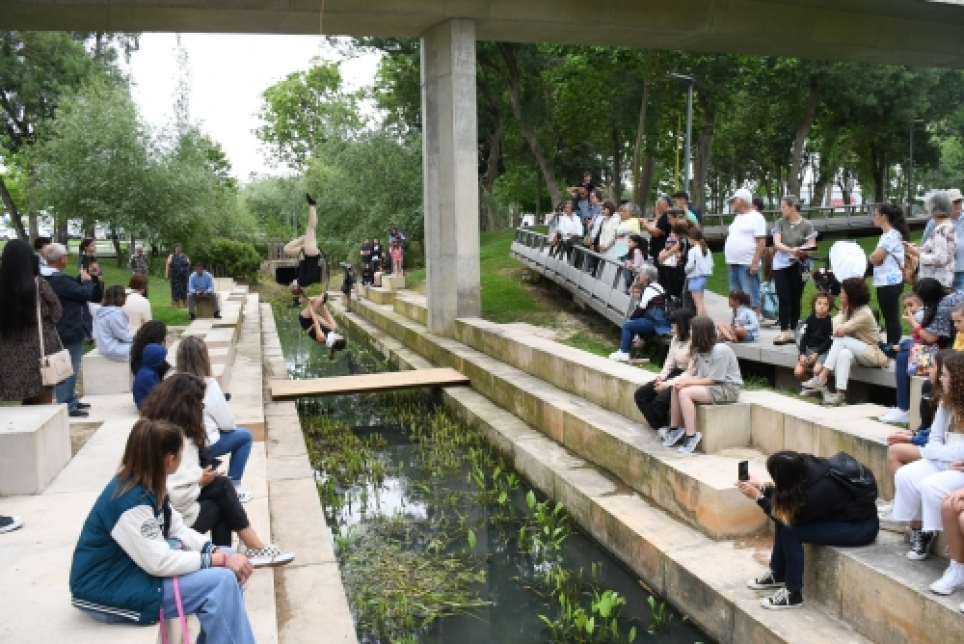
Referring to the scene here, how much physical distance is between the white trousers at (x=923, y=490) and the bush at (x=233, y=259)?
35.0 metres

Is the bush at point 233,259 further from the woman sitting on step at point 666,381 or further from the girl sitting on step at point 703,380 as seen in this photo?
the girl sitting on step at point 703,380

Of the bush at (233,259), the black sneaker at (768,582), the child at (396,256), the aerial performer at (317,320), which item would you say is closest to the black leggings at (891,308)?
the black sneaker at (768,582)

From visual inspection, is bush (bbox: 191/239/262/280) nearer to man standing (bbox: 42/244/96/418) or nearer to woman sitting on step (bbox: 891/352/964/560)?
man standing (bbox: 42/244/96/418)

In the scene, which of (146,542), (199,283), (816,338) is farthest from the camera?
(199,283)

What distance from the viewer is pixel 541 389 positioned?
1001cm

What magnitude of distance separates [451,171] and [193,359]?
8.39 metres

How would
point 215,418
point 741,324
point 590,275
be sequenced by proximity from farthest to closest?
point 590,275 → point 741,324 → point 215,418

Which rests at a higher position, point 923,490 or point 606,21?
point 606,21

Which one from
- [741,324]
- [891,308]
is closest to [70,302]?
[741,324]

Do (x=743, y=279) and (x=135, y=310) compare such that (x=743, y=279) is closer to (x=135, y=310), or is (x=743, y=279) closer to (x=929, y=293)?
(x=929, y=293)

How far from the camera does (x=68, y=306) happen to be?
826 cm

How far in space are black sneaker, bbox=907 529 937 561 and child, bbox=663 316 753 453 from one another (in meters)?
2.30

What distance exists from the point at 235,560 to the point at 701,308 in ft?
24.0

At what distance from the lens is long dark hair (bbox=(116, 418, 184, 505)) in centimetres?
349
